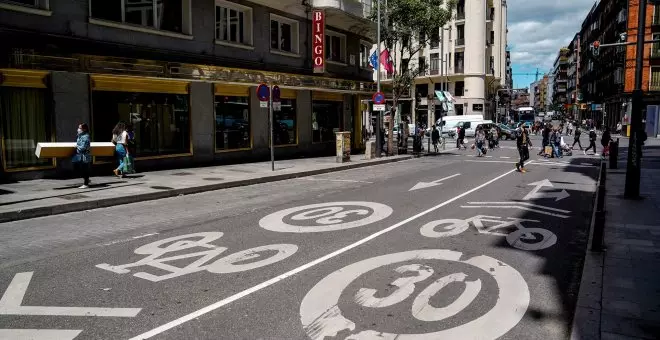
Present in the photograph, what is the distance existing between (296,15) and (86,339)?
2106 cm

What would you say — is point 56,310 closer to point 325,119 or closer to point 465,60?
point 325,119

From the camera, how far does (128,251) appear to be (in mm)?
6945

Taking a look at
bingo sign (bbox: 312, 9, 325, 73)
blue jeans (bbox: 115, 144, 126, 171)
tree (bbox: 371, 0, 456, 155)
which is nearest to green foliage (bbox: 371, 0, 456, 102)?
tree (bbox: 371, 0, 456, 155)

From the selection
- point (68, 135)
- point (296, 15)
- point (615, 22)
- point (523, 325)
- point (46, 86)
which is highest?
point (615, 22)

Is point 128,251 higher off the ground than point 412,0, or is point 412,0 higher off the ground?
point 412,0

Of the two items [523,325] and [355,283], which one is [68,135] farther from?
[523,325]

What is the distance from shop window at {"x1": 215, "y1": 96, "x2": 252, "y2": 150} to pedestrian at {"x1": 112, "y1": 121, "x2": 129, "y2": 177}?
498cm

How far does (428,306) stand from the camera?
4.82m

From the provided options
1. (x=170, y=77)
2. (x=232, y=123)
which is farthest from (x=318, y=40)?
(x=170, y=77)

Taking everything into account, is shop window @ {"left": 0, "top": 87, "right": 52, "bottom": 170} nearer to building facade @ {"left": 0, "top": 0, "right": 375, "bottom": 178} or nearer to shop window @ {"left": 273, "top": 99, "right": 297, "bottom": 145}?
building facade @ {"left": 0, "top": 0, "right": 375, "bottom": 178}

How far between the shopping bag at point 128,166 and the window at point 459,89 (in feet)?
175

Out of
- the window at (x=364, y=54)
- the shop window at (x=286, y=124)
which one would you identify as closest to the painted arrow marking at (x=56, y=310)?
the shop window at (x=286, y=124)

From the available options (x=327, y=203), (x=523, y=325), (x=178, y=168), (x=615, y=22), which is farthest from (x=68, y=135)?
(x=615, y=22)

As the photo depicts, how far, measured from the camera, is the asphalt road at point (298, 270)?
439cm
